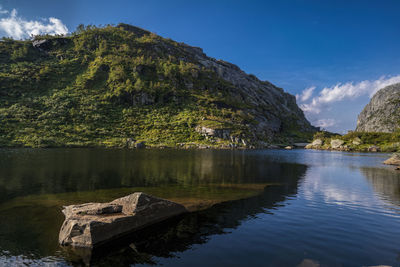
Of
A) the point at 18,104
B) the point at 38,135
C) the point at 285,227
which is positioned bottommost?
the point at 285,227

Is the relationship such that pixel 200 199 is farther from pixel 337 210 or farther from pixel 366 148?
pixel 366 148

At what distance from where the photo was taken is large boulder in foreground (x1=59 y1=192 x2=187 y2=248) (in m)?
14.5

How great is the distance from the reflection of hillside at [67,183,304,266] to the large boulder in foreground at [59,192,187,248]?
2.74ft

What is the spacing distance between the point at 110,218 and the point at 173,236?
476 centimetres

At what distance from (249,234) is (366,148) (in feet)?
605

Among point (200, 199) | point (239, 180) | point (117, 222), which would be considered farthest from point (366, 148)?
point (117, 222)

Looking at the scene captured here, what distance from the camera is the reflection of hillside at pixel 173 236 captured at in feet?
42.9

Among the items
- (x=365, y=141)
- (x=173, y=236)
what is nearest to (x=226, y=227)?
(x=173, y=236)

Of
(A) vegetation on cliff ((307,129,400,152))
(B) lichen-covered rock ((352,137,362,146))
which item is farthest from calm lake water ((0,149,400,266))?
(B) lichen-covered rock ((352,137,362,146))

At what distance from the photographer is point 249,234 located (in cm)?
1703

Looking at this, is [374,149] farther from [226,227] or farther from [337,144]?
[226,227]

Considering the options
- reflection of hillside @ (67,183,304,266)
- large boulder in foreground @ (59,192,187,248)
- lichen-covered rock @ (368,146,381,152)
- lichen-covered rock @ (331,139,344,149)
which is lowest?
reflection of hillside @ (67,183,304,266)

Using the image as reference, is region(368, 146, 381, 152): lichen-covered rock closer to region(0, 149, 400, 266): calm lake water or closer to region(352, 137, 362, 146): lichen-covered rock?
region(352, 137, 362, 146): lichen-covered rock

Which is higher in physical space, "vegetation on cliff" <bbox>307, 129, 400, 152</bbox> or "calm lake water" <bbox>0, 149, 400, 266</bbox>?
"vegetation on cliff" <bbox>307, 129, 400, 152</bbox>
